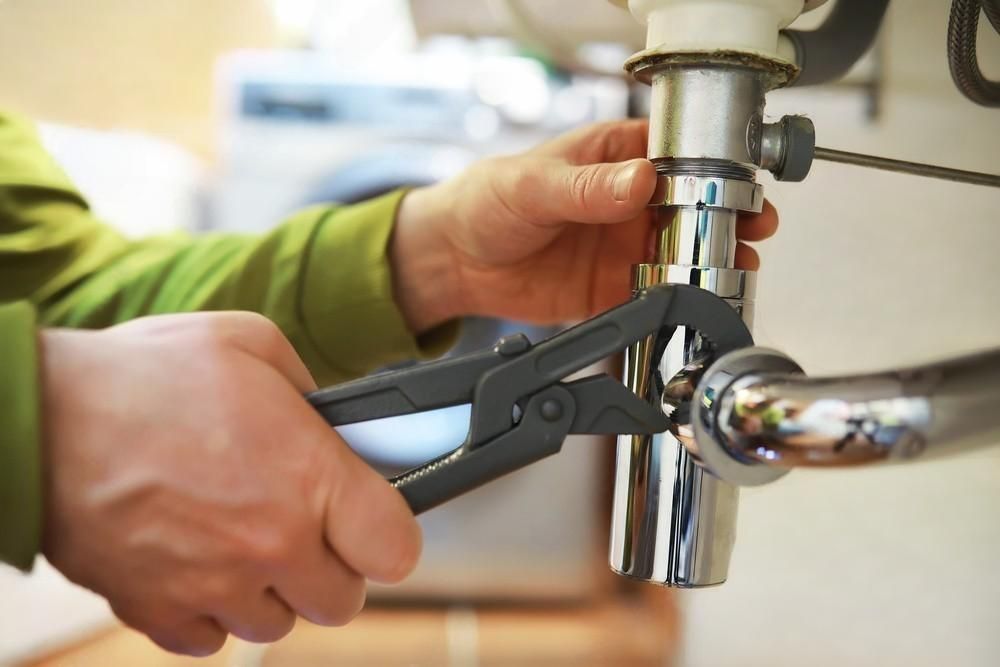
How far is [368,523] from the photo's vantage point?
0.24m

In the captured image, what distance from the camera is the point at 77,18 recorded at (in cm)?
69

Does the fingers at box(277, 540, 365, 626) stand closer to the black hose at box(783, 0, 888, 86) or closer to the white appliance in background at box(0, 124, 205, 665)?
the white appliance in background at box(0, 124, 205, 665)

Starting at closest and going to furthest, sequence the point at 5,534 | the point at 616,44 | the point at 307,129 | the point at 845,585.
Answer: the point at 5,534 < the point at 845,585 < the point at 616,44 < the point at 307,129

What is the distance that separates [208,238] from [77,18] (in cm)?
27

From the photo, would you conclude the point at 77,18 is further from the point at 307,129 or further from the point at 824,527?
the point at 824,527

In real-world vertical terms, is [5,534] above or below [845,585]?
above

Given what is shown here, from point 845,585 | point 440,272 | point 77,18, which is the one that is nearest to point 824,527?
point 845,585

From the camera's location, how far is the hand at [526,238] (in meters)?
0.40

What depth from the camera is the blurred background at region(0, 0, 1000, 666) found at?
1.27ft

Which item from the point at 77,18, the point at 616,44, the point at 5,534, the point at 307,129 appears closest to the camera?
the point at 5,534

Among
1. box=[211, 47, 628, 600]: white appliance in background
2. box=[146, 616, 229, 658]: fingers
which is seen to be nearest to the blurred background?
box=[211, 47, 628, 600]: white appliance in background

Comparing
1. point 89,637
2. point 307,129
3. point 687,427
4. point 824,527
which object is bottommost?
point 89,637

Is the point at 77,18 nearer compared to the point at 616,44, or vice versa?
the point at 77,18

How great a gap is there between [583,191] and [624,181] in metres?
0.06
